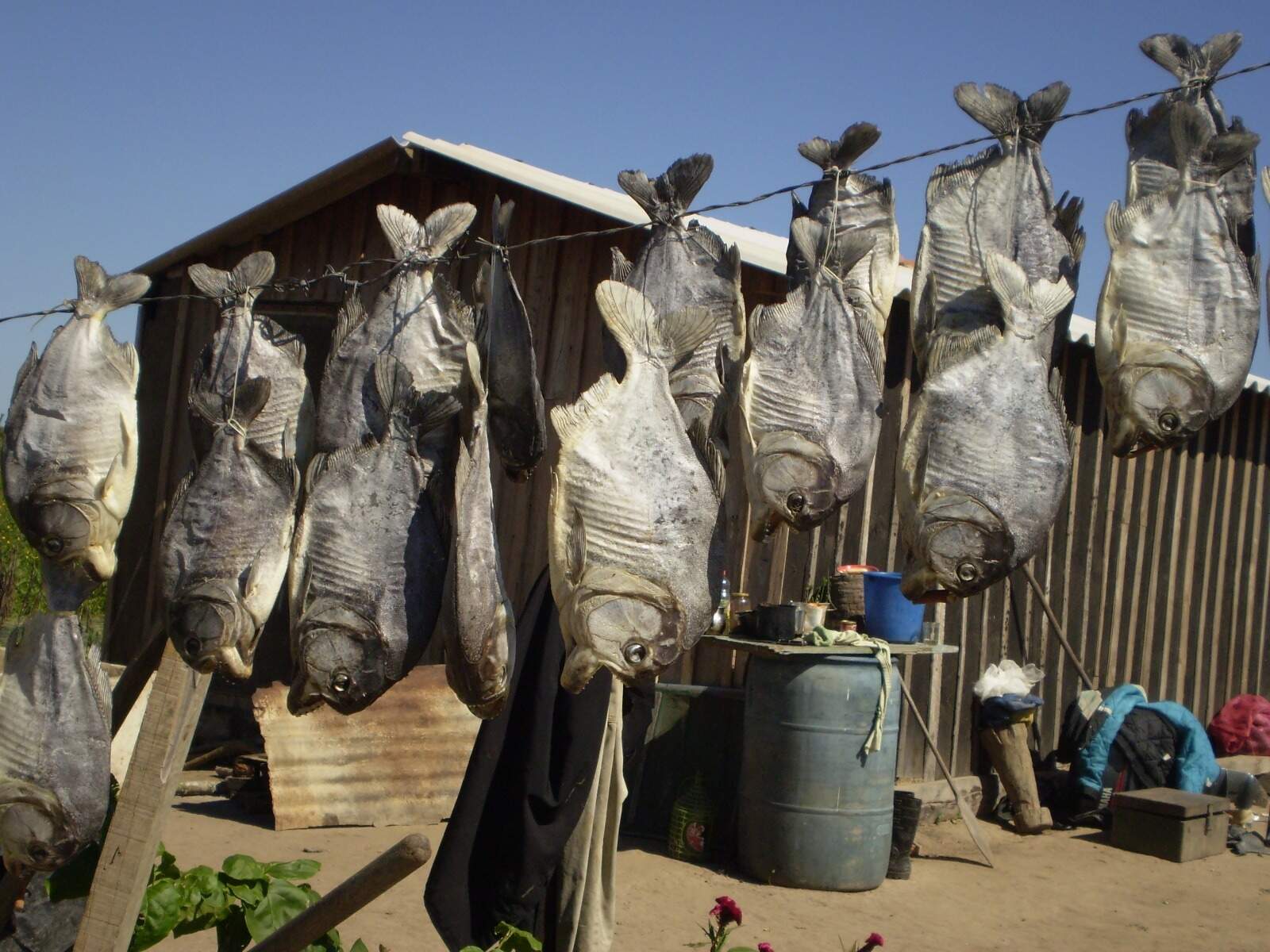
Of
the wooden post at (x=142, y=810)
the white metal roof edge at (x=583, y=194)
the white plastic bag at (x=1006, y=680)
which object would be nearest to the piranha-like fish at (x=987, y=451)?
the wooden post at (x=142, y=810)

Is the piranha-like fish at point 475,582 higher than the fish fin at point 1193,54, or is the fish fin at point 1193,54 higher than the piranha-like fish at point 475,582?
the fish fin at point 1193,54

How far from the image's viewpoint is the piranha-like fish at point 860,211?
2.87m

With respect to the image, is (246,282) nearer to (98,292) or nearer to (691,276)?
(98,292)

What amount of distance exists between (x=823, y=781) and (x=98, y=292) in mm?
5283

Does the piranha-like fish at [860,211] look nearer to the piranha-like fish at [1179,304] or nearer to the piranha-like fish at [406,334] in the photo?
the piranha-like fish at [1179,304]

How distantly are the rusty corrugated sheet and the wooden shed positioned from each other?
3.48ft

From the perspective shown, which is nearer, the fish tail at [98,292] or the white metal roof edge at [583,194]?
the fish tail at [98,292]

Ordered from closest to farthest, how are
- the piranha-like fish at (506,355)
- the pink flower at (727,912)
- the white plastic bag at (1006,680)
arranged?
1. the piranha-like fish at (506,355)
2. the pink flower at (727,912)
3. the white plastic bag at (1006,680)

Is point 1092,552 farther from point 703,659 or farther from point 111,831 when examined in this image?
point 111,831

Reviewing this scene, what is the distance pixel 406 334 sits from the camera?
2760 millimetres

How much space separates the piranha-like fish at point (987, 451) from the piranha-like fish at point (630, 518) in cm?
43

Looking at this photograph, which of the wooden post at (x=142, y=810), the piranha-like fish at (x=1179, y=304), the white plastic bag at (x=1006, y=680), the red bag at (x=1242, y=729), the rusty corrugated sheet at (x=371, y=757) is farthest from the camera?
the red bag at (x=1242, y=729)

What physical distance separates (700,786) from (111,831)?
4.94 m

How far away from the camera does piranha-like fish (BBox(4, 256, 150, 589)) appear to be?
9.22 feet
